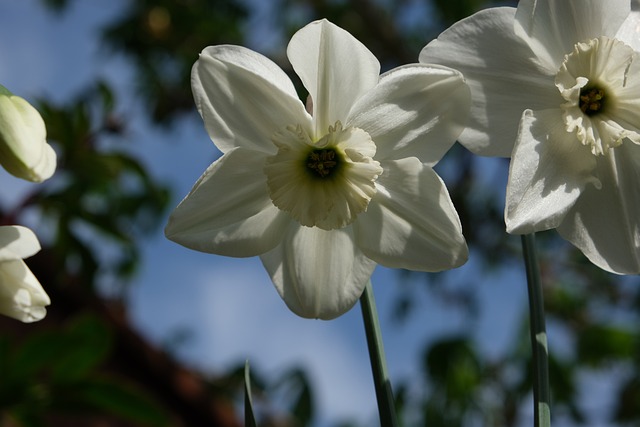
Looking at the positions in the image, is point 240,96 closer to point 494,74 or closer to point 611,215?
point 494,74

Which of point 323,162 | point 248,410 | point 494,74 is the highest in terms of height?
point 494,74

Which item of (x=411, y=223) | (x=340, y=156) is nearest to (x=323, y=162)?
(x=340, y=156)

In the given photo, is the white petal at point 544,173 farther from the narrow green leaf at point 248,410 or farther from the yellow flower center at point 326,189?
the narrow green leaf at point 248,410

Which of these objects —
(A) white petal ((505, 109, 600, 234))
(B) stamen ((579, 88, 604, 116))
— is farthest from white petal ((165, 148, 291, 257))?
(B) stamen ((579, 88, 604, 116))

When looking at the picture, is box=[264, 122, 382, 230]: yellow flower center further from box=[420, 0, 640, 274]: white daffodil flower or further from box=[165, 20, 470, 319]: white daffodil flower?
box=[420, 0, 640, 274]: white daffodil flower

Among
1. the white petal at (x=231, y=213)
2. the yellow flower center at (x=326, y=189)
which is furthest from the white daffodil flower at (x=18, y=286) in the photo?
the yellow flower center at (x=326, y=189)

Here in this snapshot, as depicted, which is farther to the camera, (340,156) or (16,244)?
(340,156)

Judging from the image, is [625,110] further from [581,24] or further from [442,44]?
[442,44]
